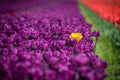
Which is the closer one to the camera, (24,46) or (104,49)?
(24,46)

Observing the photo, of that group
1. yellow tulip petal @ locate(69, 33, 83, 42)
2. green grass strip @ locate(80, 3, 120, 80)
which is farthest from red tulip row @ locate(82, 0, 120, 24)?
yellow tulip petal @ locate(69, 33, 83, 42)

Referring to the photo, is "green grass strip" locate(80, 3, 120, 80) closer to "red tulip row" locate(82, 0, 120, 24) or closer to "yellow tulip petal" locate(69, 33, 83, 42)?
"red tulip row" locate(82, 0, 120, 24)

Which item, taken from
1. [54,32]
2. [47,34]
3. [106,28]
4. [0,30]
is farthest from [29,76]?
[106,28]

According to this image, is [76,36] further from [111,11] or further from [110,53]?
[111,11]

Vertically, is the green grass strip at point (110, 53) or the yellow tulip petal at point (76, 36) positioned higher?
the yellow tulip petal at point (76, 36)

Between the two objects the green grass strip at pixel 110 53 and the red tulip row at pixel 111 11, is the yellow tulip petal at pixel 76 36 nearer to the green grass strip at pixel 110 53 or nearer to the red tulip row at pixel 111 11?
the green grass strip at pixel 110 53

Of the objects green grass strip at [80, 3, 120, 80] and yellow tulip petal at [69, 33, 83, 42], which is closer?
yellow tulip petal at [69, 33, 83, 42]

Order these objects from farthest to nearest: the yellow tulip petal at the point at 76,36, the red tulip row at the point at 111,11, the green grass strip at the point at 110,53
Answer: the red tulip row at the point at 111,11, the green grass strip at the point at 110,53, the yellow tulip petal at the point at 76,36

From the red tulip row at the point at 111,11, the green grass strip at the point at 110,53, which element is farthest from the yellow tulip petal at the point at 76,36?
the red tulip row at the point at 111,11

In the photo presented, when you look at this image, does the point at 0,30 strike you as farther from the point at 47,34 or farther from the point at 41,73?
the point at 41,73

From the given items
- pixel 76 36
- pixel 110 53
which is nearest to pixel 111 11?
pixel 110 53

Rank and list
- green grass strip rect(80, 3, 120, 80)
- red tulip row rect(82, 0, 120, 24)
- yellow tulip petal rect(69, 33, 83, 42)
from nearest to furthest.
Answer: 1. yellow tulip petal rect(69, 33, 83, 42)
2. green grass strip rect(80, 3, 120, 80)
3. red tulip row rect(82, 0, 120, 24)
